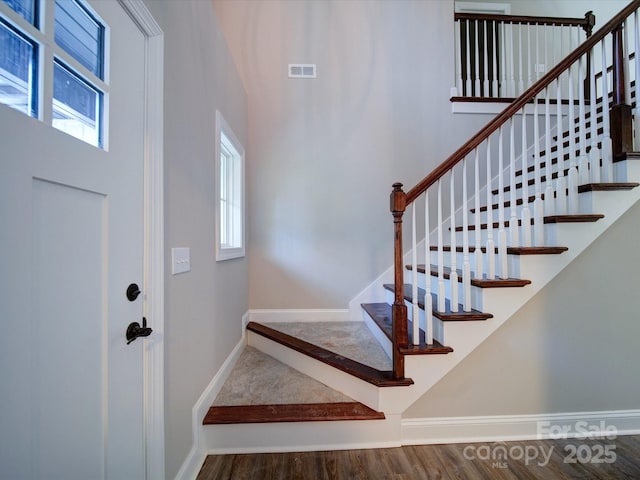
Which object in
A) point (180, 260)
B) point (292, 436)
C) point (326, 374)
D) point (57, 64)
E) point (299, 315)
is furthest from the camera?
point (299, 315)

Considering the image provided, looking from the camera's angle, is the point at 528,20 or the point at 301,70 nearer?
the point at 301,70

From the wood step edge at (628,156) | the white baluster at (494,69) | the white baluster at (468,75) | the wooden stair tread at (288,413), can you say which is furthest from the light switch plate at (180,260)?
the white baluster at (494,69)

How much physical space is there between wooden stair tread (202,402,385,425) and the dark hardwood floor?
0.21 meters

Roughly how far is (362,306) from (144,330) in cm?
201

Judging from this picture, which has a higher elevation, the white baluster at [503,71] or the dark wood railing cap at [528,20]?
the dark wood railing cap at [528,20]

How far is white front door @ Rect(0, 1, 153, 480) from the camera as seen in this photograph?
609mm

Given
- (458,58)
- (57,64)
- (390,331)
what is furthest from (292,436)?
(458,58)

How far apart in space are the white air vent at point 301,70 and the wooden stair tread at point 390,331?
254cm

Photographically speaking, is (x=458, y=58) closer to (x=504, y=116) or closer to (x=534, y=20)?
(x=534, y=20)

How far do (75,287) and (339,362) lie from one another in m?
1.47

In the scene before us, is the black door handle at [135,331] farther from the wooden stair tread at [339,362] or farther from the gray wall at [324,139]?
the gray wall at [324,139]

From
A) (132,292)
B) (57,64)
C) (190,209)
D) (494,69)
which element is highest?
(494,69)

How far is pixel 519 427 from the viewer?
1662mm

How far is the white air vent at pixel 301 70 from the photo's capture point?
9.15 feet
